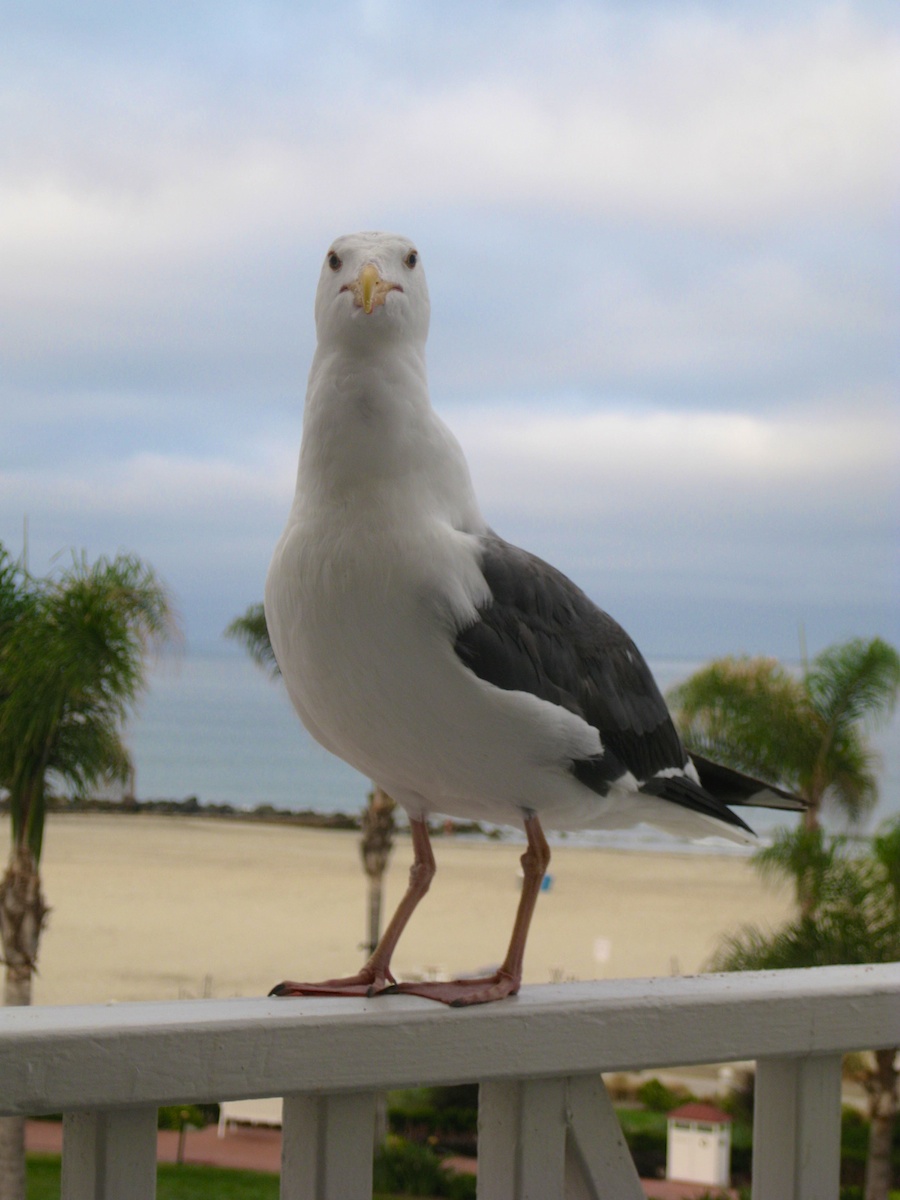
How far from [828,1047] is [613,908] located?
20.9 m

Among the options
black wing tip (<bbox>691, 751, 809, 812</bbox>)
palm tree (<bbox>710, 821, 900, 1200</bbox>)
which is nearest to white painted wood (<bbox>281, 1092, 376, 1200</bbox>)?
black wing tip (<bbox>691, 751, 809, 812</bbox>)

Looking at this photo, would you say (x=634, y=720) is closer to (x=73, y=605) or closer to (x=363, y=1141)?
(x=363, y=1141)

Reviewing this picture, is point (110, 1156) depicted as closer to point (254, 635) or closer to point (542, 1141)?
point (542, 1141)

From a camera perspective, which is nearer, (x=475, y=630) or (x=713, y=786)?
(x=475, y=630)

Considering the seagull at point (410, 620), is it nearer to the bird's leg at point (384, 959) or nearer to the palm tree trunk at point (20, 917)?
the bird's leg at point (384, 959)

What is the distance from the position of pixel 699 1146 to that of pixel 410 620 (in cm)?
1014

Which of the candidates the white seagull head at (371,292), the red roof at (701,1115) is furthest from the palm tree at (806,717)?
the white seagull head at (371,292)

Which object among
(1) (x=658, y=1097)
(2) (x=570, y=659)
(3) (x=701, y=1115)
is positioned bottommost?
(1) (x=658, y=1097)

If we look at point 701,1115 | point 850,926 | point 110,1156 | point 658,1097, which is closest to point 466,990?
point 110,1156

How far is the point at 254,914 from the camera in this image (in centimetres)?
2220

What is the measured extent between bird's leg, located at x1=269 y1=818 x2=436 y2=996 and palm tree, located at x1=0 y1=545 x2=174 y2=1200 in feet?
24.3

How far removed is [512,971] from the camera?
1424 millimetres

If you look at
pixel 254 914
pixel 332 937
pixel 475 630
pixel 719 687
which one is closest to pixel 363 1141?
pixel 475 630

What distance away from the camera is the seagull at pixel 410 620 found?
4.37 feet
